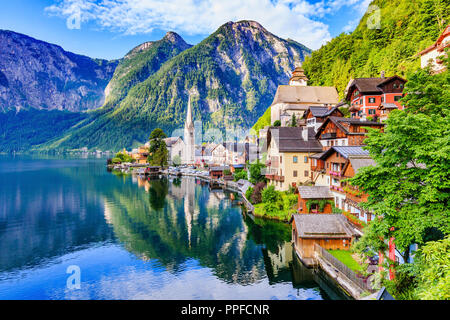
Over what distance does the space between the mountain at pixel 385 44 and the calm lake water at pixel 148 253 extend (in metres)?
45.0

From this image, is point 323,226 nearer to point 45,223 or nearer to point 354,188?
point 354,188

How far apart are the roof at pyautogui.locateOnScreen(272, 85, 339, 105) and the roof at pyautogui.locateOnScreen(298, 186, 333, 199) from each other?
61176mm

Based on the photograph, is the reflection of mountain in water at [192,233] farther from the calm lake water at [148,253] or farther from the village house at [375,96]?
the village house at [375,96]

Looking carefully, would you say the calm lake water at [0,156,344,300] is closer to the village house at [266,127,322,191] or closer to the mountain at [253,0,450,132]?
the village house at [266,127,322,191]

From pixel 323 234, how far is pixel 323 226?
0.93 meters

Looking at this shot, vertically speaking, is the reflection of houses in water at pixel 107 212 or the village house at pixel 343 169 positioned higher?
the village house at pixel 343 169

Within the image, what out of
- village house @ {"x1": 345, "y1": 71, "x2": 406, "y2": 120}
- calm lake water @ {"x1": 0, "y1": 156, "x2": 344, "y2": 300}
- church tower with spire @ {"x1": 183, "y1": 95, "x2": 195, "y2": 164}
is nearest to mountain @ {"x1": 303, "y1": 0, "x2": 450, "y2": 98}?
village house @ {"x1": 345, "y1": 71, "x2": 406, "y2": 120}

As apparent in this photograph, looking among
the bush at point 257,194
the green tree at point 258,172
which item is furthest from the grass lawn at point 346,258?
the green tree at point 258,172

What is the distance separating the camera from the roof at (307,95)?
97062 mm

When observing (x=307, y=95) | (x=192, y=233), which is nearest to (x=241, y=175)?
(x=307, y=95)

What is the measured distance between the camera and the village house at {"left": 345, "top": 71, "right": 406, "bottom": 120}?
56344 mm

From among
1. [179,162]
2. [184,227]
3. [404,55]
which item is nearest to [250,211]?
[184,227]

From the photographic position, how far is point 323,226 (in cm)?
3100

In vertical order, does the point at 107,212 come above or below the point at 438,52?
below
